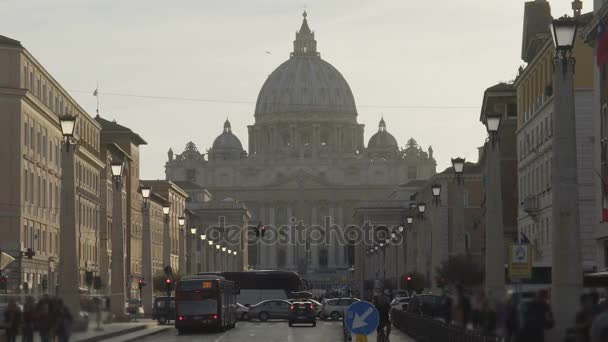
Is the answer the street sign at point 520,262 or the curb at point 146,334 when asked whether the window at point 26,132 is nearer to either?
the curb at point 146,334

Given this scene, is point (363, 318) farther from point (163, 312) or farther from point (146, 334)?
point (163, 312)

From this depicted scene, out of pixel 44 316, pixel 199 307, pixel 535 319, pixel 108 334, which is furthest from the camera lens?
pixel 199 307

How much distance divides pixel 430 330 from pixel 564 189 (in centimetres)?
1634

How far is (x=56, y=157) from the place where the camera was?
88.4 m

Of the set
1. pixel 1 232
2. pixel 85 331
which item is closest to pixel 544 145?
pixel 1 232

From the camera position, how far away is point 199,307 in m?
61.2

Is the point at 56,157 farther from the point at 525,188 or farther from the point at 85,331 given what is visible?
the point at 85,331

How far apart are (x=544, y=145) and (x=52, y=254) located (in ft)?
102

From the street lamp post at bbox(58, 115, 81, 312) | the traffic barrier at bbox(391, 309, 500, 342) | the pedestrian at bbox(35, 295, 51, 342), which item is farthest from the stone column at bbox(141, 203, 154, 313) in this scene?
the pedestrian at bbox(35, 295, 51, 342)

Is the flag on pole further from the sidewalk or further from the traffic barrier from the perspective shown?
the sidewalk

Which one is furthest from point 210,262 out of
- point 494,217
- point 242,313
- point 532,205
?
point 494,217

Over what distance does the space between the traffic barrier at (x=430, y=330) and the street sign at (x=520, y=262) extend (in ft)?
4.58

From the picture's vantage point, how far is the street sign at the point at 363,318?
26969 millimetres

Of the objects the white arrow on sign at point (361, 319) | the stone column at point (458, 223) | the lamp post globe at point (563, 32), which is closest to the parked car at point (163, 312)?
the stone column at point (458, 223)
